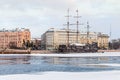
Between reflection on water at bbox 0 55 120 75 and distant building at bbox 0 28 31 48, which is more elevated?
distant building at bbox 0 28 31 48

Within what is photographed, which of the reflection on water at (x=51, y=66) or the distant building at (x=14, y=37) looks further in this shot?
the distant building at (x=14, y=37)

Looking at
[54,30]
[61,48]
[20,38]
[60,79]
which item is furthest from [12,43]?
[60,79]

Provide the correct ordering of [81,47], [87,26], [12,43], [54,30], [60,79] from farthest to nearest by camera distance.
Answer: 1. [54,30]
2. [12,43]
3. [87,26]
4. [81,47]
5. [60,79]

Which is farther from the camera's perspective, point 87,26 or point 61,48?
point 87,26

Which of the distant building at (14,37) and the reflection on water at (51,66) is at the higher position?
the distant building at (14,37)

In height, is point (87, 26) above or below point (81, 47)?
above

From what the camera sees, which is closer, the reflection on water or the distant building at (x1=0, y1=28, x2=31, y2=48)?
the reflection on water

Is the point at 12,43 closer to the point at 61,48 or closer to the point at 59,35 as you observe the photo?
the point at 59,35

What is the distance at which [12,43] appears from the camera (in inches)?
7338

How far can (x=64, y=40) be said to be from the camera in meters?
195

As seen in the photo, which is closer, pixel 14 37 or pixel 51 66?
pixel 51 66

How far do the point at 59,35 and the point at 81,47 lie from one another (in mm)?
52819

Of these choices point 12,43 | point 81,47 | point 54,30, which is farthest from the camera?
point 54,30

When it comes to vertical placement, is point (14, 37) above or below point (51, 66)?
above
